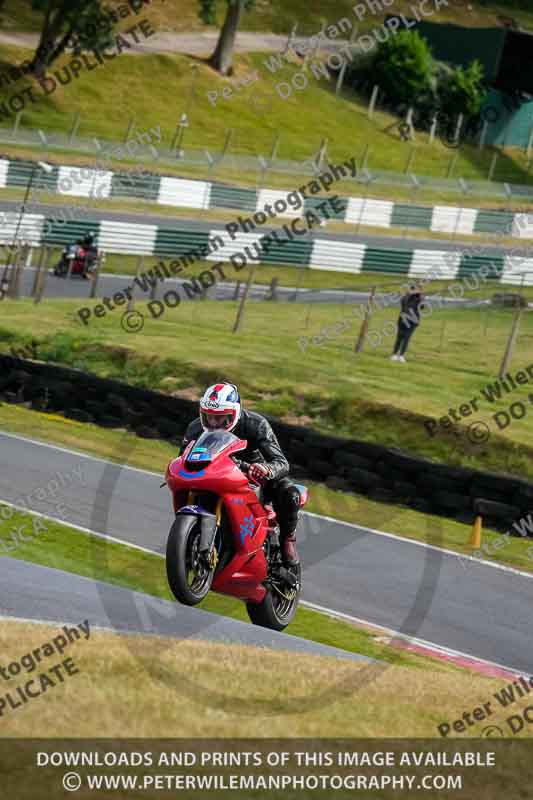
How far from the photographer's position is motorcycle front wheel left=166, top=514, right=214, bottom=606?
8.91 m

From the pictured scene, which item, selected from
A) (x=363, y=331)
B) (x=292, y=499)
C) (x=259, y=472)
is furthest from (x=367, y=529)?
(x=259, y=472)

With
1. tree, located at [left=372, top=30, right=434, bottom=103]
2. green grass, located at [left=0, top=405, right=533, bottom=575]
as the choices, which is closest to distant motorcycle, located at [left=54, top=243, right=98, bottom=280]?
green grass, located at [left=0, top=405, right=533, bottom=575]

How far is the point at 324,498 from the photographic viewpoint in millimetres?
18172

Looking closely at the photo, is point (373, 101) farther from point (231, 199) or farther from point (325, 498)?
point (325, 498)

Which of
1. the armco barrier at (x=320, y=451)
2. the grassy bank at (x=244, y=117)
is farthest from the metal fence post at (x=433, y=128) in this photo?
the armco barrier at (x=320, y=451)

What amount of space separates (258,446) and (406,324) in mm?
14306

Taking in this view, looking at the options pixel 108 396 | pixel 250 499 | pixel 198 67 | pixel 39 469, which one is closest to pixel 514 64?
pixel 198 67

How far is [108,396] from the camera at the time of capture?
69.8ft

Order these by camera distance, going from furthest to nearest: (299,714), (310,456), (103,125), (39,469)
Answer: (103,125)
(310,456)
(39,469)
(299,714)

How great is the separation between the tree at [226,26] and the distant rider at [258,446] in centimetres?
5088

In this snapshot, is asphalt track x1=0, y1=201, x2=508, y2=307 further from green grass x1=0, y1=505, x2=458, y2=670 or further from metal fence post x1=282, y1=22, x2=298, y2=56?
metal fence post x1=282, y1=22, x2=298, y2=56

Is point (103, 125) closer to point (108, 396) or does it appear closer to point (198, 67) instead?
point (198, 67)

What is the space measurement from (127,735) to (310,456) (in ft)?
43.3

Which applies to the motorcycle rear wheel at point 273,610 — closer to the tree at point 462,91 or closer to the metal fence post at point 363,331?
the metal fence post at point 363,331
